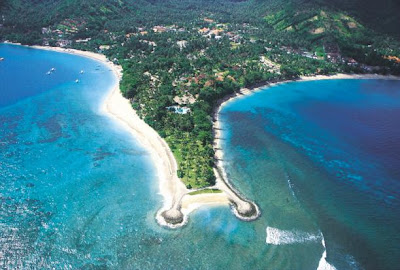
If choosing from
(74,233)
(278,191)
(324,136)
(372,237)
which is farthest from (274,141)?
(74,233)

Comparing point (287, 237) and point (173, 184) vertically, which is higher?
point (287, 237)

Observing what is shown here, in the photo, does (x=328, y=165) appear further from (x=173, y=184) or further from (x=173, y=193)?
(x=173, y=193)

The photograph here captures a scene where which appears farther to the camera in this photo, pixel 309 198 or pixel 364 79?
pixel 364 79

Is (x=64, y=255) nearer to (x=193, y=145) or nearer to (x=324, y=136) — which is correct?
(x=193, y=145)

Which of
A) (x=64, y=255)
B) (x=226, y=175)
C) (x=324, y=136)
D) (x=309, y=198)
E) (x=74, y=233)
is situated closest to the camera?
(x=64, y=255)

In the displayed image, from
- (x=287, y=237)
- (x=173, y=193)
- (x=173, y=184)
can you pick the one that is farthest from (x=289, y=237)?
(x=173, y=184)

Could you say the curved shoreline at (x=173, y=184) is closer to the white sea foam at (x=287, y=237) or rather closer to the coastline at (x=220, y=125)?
the coastline at (x=220, y=125)

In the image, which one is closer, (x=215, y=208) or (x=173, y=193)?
(x=215, y=208)

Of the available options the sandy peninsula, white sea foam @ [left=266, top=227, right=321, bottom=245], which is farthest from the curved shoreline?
white sea foam @ [left=266, top=227, right=321, bottom=245]
